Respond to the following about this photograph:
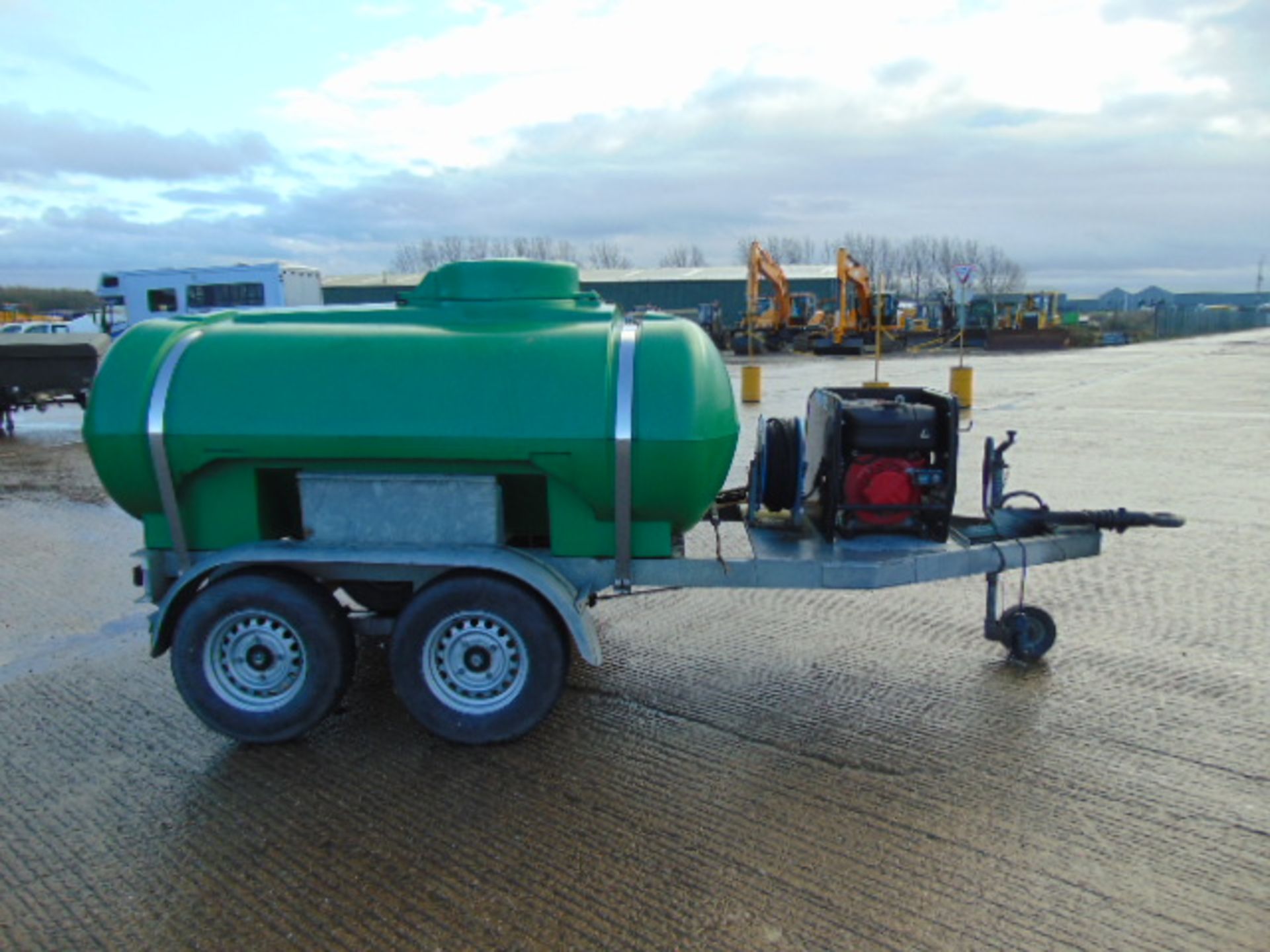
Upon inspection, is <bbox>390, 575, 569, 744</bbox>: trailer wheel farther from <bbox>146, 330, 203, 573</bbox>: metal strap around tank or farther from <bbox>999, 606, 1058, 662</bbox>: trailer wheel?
<bbox>999, 606, 1058, 662</bbox>: trailer wheel

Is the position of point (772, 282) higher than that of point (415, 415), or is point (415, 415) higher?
point (772, 282)

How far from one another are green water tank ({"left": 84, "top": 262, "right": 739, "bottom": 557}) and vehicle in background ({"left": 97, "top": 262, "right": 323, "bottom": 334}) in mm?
20236

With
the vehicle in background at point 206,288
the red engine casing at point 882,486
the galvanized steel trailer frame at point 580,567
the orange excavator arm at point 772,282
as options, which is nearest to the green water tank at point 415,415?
the galvanized steel trailer frame at point 580,567

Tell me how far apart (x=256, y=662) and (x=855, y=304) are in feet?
123

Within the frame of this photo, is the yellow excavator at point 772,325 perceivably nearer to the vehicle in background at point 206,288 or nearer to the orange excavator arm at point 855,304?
the orange excavator arm at point 855,304

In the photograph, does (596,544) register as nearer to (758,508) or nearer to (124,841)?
(758,508)

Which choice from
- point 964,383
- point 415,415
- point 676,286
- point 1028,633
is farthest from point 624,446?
point 676,286

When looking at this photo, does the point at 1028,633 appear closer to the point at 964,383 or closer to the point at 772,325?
the point at 964,383

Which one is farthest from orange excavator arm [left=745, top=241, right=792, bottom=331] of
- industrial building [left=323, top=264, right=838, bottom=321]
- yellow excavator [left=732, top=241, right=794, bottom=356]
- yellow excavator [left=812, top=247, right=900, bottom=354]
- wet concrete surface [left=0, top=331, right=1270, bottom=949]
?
wet concrete surface [left=0, top=331, right=1270, bottom=949]

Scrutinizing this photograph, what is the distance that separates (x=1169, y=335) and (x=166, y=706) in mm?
68421

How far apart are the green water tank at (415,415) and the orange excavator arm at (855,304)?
114ft

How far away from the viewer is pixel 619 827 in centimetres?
353

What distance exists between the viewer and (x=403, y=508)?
4293 mm

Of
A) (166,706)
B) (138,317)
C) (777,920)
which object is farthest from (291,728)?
(138,317)
